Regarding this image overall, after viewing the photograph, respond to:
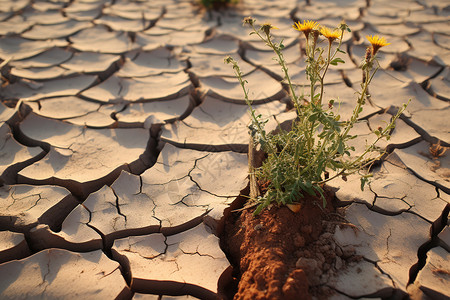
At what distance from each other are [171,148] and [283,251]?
3.32 feet

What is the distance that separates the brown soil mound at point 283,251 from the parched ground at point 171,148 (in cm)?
6

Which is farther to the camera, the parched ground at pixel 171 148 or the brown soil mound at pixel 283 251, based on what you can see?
the parched ground at pixel 171 148

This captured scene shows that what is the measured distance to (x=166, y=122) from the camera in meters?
2.40

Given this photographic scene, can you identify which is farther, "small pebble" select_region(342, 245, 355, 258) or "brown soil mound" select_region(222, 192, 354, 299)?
"small pebble" select_region(342, 245, 355, 258)

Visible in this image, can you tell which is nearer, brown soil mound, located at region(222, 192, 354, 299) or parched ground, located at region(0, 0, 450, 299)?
brown soil mound, located at region(222, 192, 354, 299)

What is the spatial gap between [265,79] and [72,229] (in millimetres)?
1772

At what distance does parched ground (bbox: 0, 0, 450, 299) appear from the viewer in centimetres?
154

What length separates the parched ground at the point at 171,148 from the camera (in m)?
1.54

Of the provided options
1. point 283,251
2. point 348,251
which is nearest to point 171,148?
point 283,251

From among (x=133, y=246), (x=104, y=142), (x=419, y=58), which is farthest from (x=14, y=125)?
(x=419, y=58)

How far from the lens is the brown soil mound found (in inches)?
53.7

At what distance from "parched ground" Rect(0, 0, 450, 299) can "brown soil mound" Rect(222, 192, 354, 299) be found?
0.19 feet

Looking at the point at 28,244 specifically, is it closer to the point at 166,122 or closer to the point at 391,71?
the point at 166,122

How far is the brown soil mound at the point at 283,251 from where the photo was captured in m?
1.36
